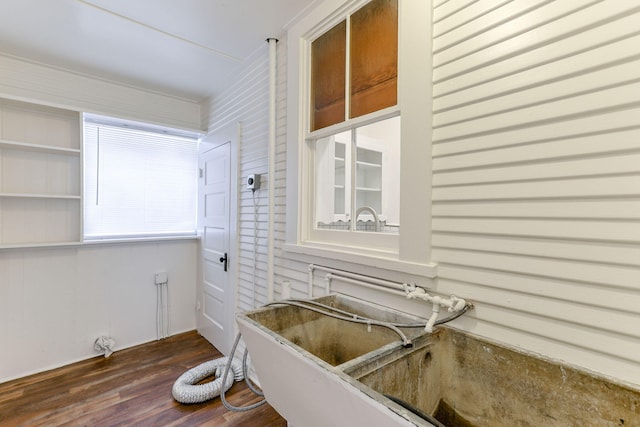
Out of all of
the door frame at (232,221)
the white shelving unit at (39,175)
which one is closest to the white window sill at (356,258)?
the door frame at (232,221)

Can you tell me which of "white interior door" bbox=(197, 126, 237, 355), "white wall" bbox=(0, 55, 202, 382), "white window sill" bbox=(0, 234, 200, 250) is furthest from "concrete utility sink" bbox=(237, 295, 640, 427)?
"white wall" bbox=(0, 55, 202, 382)

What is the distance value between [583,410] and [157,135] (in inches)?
143

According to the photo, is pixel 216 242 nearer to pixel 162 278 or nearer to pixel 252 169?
pixel 162 278

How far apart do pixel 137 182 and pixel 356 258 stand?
2.58 m

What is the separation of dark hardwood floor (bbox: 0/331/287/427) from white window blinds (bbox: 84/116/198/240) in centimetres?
119

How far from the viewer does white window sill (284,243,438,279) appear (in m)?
1.18

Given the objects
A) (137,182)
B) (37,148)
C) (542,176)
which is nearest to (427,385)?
(542,176)

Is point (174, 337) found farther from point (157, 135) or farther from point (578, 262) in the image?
point (578, 262)

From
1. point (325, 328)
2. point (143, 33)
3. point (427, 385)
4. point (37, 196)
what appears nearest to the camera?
point (427, 385)

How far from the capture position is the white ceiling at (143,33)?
1.75 m

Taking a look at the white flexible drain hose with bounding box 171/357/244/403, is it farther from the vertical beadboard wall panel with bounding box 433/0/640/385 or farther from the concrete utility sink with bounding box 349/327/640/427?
the vertical beadboard wall panel with bounding box 433/0/640/385

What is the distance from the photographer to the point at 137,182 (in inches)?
114

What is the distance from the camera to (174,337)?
10.0 ft

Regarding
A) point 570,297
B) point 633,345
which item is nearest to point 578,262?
point 570,297
